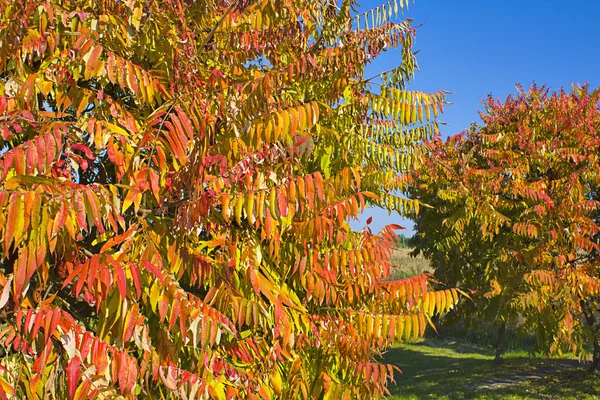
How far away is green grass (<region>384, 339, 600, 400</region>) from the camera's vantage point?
478 inches

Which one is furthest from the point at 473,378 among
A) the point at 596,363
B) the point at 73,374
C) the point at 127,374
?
the point at 73,374

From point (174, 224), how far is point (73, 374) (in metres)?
0.98

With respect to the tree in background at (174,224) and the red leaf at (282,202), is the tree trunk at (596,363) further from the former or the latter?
the red leaf at (282,202)

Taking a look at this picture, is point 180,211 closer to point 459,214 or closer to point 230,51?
point 230,51

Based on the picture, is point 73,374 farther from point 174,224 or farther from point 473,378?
point 473,378

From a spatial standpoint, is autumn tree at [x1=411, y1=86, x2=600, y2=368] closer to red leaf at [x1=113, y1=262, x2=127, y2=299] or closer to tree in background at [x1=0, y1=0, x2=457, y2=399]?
tree in background at [x1=0, y1=0, x2=457, y2=399]

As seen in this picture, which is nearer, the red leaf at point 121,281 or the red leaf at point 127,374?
the red leaf at point 121,281

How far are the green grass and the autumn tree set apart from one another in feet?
3.61

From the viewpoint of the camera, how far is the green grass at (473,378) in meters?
12.1

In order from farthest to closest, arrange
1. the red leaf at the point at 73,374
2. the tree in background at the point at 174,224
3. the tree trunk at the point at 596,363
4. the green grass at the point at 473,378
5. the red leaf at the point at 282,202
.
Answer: the tree trunk at the point at 596,363, the green grass at the point at 473,378, the red leaf at the point at 282,202, the tree in background at the point at 174,224, the red leaf at the point at 73,374

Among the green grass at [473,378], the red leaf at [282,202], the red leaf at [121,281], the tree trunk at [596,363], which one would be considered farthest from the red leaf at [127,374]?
the tree trunk at [596,363]

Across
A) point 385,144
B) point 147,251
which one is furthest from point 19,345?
point 385,144

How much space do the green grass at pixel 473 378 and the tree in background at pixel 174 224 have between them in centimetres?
887

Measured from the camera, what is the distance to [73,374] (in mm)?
2184
